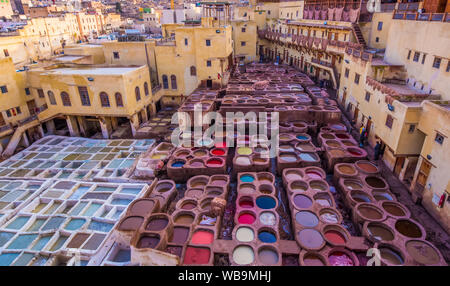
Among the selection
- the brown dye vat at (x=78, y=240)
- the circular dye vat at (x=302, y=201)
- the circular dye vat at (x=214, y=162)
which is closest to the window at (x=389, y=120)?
the circular dye vat at (x=302, y=201)

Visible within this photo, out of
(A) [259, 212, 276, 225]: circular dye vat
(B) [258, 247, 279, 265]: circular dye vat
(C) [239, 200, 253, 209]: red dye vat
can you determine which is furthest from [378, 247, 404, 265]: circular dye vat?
(C) [239, 200, 253, 209]: red dye vat

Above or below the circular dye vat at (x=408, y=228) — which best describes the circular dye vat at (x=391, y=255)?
below

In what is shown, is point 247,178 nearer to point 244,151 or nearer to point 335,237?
point 244,151

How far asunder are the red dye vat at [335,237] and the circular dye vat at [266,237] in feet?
8.48

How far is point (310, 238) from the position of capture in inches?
529

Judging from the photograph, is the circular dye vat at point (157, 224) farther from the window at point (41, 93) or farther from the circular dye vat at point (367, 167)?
the window at point (41, 93)

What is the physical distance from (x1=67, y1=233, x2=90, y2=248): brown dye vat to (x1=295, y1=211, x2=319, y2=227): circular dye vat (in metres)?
11.3

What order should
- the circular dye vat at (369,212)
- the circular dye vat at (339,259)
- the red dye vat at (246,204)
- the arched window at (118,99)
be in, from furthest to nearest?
the arched window at (118,99), the red dye vat at (246,204), the circular dye vat at (369,212), the circular dye vat at (339,259)

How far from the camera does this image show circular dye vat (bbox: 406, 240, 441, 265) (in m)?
12.0

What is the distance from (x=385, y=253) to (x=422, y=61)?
13651mm

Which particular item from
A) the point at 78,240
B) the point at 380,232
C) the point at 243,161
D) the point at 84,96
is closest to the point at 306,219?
the point at 380,232

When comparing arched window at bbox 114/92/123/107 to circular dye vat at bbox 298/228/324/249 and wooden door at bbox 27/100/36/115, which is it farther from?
circular dye vat at bbox 298/228/324/249

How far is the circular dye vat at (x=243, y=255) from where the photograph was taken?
1261cm
